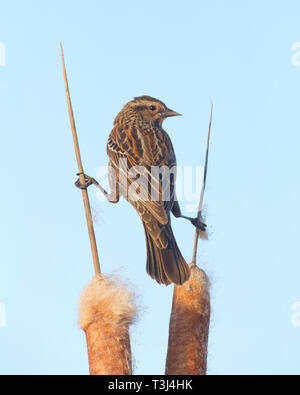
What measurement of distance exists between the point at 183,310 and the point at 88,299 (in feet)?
2.01

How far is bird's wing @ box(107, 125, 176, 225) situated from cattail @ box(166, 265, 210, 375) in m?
0.53

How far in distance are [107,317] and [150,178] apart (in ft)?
4.22

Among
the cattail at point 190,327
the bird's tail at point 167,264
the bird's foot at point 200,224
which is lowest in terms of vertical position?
the cattail at point 190,327

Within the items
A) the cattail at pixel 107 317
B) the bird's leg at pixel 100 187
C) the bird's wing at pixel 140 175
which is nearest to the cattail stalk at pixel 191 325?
the cattail at pixel 107 317

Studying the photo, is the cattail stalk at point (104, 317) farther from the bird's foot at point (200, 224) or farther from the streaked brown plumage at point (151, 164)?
the bird's foot at point (200, 224)

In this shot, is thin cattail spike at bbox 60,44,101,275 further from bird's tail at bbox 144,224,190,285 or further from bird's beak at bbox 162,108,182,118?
bird's beak at bbox 162,108,182,118

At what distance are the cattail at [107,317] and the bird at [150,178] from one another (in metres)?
0.31

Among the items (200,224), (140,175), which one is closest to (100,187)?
(140,175)

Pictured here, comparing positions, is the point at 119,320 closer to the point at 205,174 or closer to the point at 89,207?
the point at 89,207

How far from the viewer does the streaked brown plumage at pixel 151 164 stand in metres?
3.46

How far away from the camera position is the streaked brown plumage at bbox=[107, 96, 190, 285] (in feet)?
11.3
